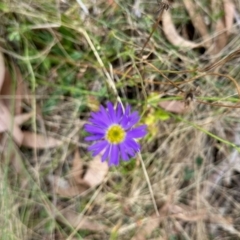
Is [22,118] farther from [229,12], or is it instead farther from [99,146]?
[229,12]

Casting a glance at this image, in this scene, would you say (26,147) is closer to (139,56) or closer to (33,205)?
(33,205)

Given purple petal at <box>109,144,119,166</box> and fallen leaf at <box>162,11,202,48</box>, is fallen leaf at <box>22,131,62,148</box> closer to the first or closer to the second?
purple petal at <box>109,144,119,166</box>

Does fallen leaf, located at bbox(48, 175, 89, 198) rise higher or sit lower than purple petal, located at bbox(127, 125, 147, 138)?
lower

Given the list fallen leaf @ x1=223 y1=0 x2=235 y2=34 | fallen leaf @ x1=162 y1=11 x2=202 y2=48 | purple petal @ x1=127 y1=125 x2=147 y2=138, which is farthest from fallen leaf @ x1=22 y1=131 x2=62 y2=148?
fallen leaf @ x1=223 y1=0 x2=235 y2=34

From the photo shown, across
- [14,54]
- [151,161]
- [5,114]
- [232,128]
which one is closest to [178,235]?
[151,161]

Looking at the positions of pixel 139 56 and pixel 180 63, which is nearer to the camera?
pixel 139 56
